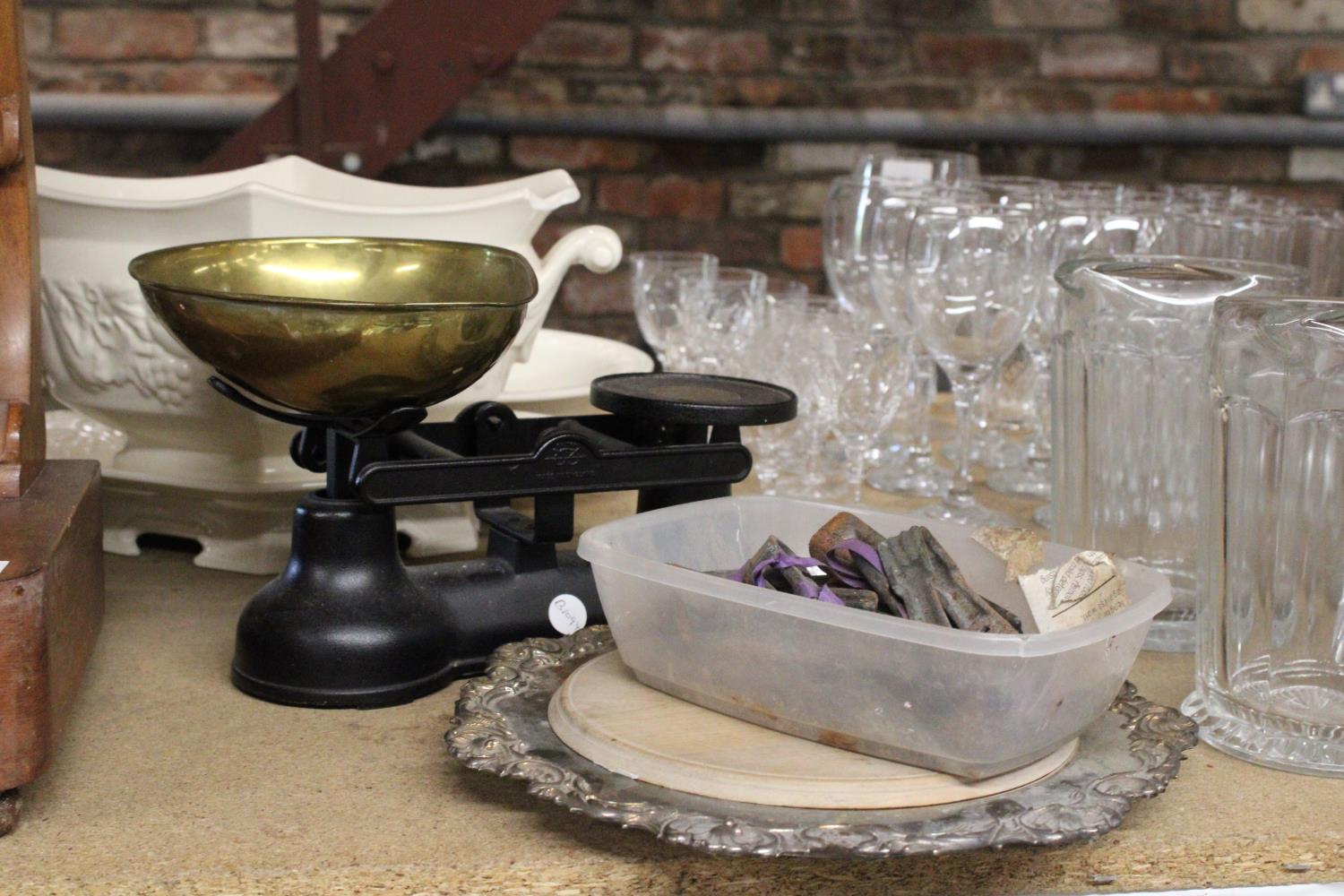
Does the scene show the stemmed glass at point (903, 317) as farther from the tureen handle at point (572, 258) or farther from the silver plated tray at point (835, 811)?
the silver plated tray at point (835, 811)

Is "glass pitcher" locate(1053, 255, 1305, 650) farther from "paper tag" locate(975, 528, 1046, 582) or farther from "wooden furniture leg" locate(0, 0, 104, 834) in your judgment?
"wooden furniture leg" locate(0, 0, 104, 834)

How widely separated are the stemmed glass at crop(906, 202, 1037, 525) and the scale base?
33 centimetres

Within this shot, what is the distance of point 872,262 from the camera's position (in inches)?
34.7

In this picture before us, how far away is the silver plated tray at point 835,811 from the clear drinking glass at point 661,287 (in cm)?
50

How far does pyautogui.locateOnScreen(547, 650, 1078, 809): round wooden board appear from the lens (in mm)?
436

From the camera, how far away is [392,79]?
1.82 m

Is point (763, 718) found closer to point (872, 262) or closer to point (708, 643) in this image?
point (708, 643)

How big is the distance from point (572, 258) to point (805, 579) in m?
0.32

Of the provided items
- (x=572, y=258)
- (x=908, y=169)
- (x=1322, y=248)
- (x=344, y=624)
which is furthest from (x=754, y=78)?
(x=344, y=624)

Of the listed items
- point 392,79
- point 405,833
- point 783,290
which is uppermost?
point 392,79

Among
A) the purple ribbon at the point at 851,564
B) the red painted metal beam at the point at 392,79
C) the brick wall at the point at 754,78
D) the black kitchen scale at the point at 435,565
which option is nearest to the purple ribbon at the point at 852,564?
the purple ribbon at the point at 851,564

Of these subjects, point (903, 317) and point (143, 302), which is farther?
point (903, 317)

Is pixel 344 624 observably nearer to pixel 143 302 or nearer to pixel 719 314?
pixel 143 302

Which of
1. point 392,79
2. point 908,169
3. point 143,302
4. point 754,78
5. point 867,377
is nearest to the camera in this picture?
point 143,302
